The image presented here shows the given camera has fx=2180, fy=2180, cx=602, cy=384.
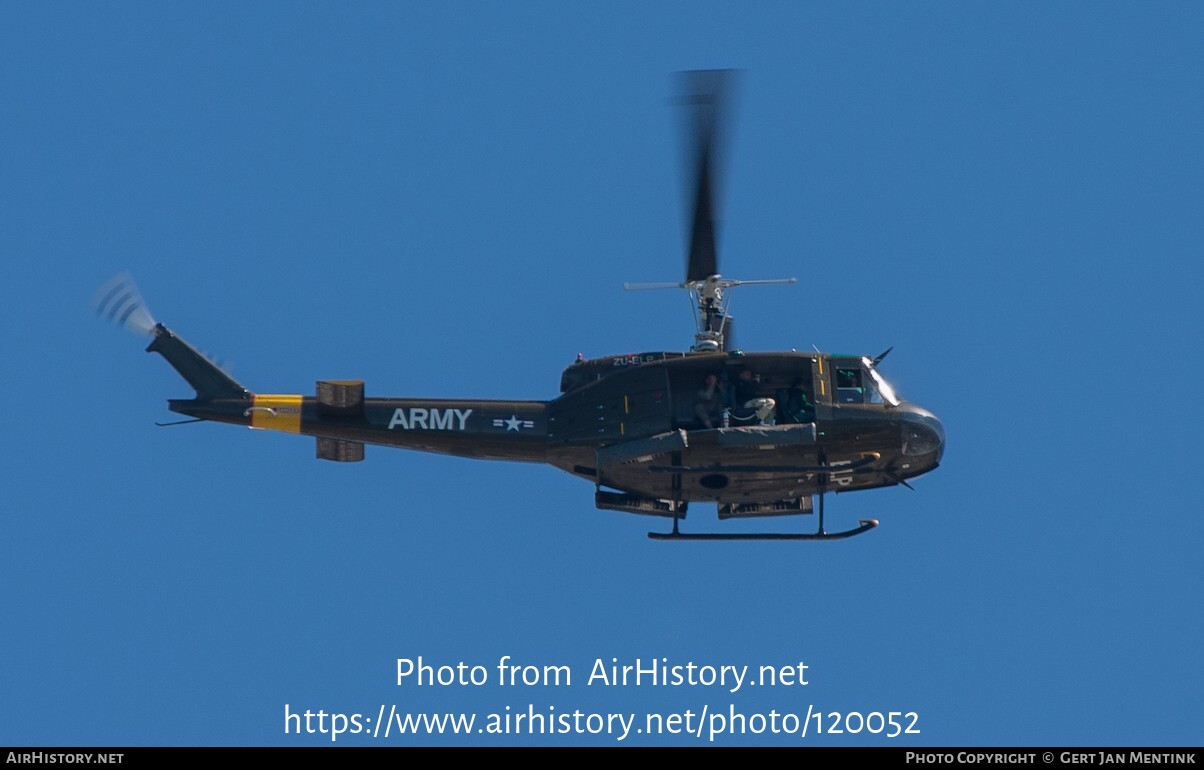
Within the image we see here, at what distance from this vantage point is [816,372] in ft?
88.6

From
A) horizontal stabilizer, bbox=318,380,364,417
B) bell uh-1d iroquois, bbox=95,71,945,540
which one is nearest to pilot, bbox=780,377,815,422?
bell uh-1d iroquois, bbox=95,71,945,540

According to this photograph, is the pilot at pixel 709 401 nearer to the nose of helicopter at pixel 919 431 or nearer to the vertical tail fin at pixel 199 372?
the nose of helicopter at pixel 919 431

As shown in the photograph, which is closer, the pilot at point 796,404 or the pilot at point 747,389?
the pilot at point 796,404

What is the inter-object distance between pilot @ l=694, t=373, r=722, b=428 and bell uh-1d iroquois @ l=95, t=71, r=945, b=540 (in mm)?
19

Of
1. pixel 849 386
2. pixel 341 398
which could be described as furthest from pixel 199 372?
pixel 849 386

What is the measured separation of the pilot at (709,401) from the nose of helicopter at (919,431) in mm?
2245

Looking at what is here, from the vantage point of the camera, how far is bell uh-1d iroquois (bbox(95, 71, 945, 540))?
→ 26719 mm

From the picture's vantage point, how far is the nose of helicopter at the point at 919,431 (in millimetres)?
26844

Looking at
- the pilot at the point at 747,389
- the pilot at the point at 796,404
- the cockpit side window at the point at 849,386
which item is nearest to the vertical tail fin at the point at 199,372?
the pilot at the point at 747,389

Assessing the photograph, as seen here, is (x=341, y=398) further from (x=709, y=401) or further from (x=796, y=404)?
(x=796, y=404)

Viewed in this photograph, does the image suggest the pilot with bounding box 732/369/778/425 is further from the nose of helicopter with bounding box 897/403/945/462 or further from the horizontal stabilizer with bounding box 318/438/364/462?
the horizontal stabilizer with bounding box 318/438/364/462

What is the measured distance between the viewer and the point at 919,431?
1057 inches
